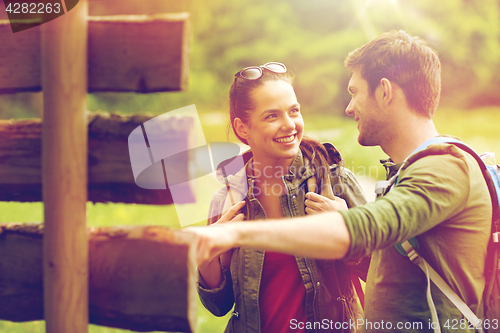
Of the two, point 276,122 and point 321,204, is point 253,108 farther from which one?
point 321,204

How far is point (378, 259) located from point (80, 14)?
1.50 meters

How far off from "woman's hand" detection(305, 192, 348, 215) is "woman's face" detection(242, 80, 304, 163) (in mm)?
268

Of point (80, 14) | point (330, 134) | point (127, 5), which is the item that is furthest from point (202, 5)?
point (80, 14)

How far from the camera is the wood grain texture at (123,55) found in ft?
3.76

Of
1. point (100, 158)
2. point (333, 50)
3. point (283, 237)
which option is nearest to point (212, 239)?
point (283, 237)

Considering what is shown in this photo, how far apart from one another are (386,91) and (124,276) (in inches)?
55.2

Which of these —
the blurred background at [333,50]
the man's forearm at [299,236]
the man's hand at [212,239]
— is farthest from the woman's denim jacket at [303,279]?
the blurred background at [333,50]

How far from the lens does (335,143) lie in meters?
8.79

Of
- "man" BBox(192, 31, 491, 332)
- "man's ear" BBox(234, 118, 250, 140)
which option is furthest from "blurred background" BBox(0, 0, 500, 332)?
"man" BBox(192, 31, 491, 332)

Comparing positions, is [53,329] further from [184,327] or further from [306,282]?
[306,282]

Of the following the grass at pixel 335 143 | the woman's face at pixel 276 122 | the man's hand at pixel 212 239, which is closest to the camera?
the man's hand at pixel 212 239

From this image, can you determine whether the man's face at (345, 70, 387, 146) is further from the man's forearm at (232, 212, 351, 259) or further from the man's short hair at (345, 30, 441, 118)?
the man's forearm at (232, 212, 351, 259)

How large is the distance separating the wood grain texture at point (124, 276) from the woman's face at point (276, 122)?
908mm

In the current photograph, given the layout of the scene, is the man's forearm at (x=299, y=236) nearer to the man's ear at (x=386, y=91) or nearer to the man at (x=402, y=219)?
the man at (x=402, y=219)
